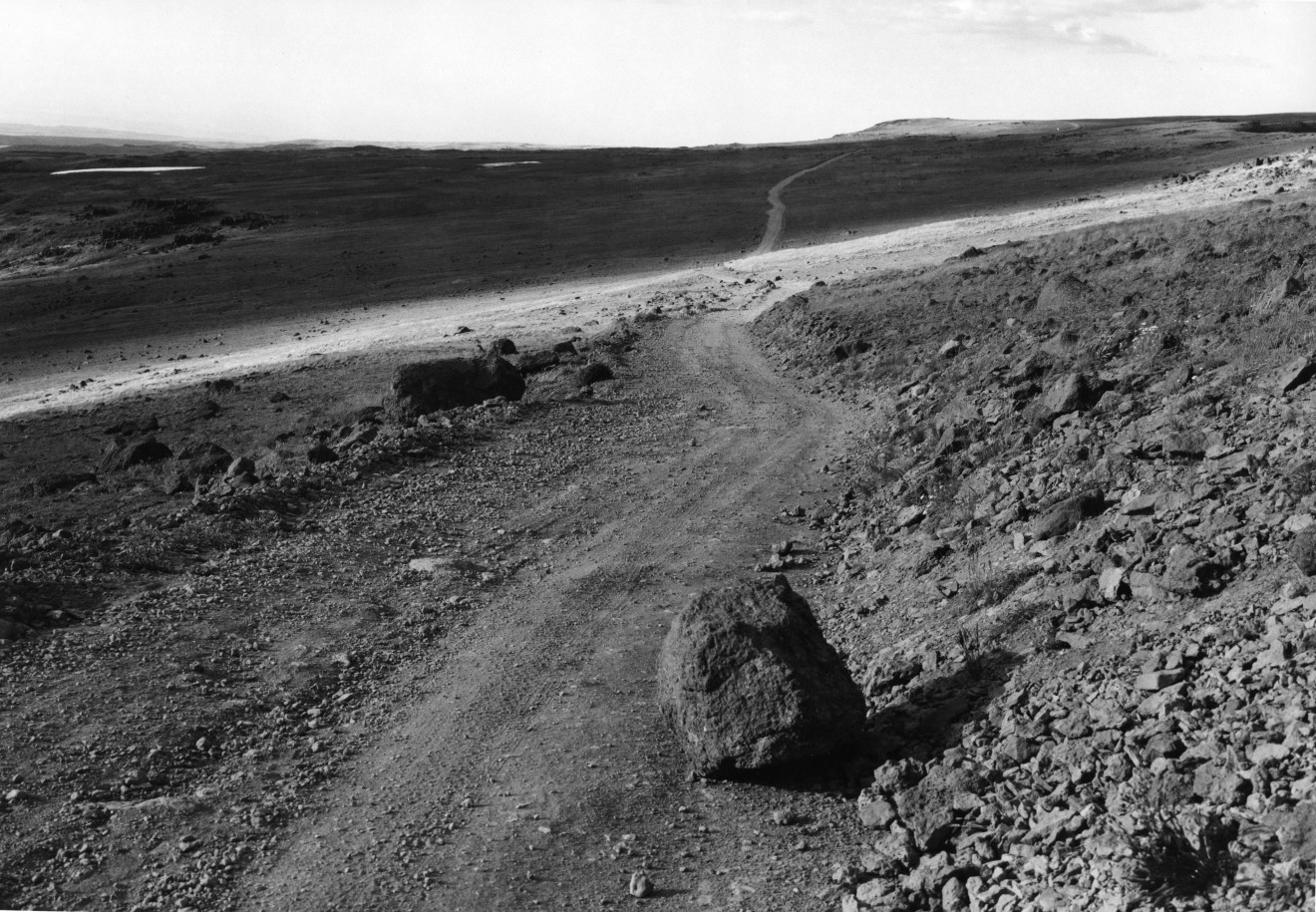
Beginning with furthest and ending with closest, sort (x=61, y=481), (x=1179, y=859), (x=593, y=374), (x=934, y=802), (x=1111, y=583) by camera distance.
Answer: (x=61, y=481) → (x=593, y=374) → (x=1111, y=583) → (x=934, y=802) → (x=1179, y=859)

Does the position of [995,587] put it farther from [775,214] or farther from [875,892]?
[775,214]

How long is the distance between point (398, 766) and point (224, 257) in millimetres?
43142

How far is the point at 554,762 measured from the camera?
830cm

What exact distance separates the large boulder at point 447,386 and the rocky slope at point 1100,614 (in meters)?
7.26

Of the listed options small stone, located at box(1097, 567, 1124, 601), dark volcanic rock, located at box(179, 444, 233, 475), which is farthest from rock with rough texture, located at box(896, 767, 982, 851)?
dark volcanic rock, located at box(179, 444, 233, 475)

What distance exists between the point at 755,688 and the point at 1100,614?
9.02 feet

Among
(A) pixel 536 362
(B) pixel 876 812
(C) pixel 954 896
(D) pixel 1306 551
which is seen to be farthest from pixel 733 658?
(A) pixel 536 362

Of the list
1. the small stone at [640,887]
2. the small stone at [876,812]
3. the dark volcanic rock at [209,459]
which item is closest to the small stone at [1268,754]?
the small stone at [876,812]

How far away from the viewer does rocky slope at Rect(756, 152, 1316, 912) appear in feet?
19.6

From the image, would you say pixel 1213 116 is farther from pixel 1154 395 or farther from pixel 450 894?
pixel 450 894

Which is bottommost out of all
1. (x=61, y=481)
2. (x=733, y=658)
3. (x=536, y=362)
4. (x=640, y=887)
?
(x=61, y=481)

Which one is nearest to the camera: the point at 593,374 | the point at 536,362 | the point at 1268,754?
the point at 1268,754

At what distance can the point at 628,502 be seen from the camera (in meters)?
14.4

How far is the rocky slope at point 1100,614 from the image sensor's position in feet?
19.6
